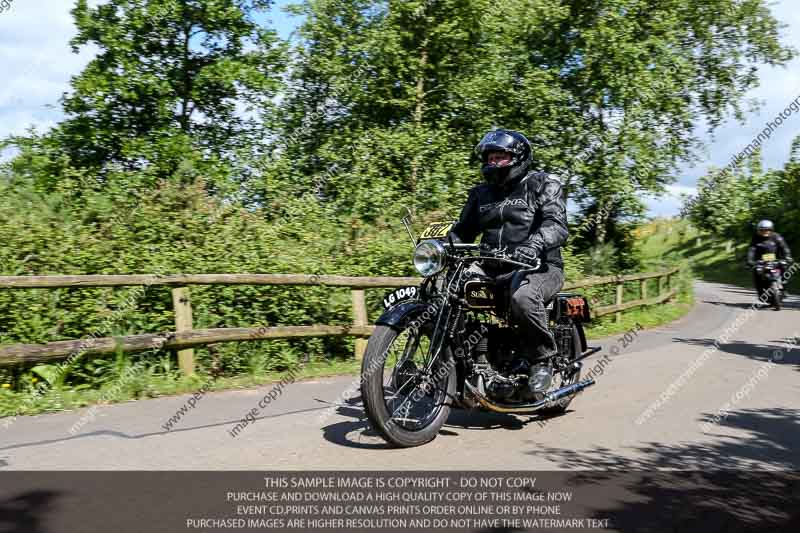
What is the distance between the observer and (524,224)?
6.16 m

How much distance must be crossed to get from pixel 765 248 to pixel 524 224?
1761 cm

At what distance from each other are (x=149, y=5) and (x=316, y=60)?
7.25 meters

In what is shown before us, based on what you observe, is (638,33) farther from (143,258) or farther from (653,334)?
(143,258)

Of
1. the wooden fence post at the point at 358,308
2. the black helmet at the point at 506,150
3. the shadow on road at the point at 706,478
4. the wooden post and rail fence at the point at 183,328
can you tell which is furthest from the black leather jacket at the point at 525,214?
the wooden fence post at the point at 358,308

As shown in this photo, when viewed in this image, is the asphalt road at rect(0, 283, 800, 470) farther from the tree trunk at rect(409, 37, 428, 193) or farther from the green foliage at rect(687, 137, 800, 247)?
the green foliage at rect(687, 137, 800, 247)

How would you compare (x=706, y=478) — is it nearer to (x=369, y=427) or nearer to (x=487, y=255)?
(x=487, y=255)

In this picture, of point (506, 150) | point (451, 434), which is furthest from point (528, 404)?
point (506, 150)

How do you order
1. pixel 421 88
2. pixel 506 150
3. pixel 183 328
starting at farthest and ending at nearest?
pixel 421 88, pixel 183 328, pixel 506 150

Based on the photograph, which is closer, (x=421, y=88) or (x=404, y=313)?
(x=404, y=313)

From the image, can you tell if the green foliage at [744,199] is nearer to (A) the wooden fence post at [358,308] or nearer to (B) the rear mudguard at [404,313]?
(A) the wooden fence post at [358,308]

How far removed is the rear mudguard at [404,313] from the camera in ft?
16.8

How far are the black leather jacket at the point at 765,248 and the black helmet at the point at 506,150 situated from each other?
17.0m

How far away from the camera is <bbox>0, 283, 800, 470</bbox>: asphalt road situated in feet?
16.3

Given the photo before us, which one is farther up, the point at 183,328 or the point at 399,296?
the point at 399,296
